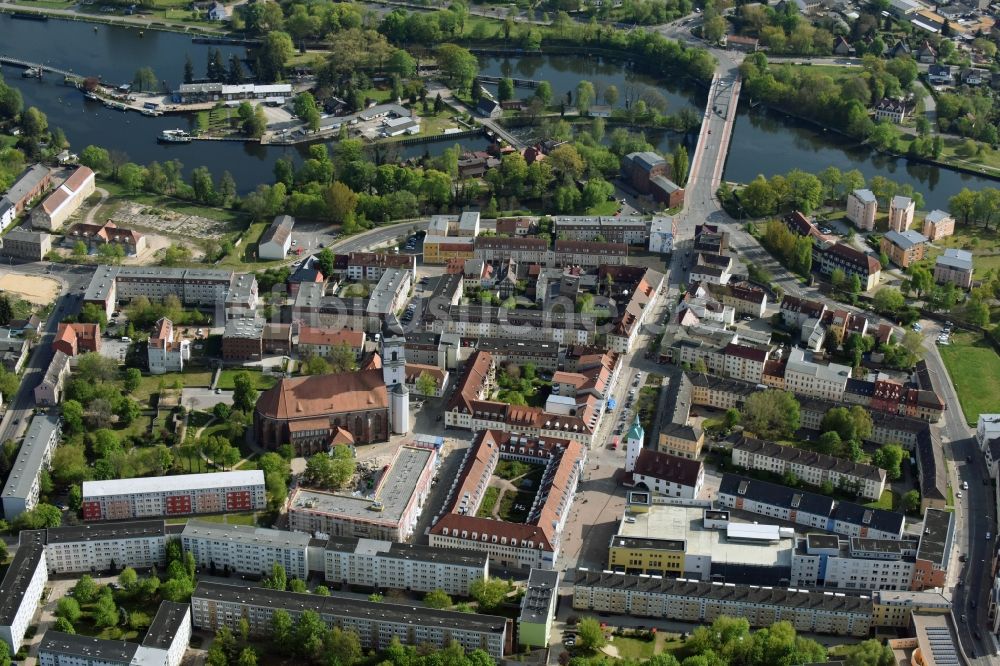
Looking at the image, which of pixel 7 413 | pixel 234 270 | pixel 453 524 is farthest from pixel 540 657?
pixel 234 270

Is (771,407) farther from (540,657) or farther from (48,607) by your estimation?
(48,607)

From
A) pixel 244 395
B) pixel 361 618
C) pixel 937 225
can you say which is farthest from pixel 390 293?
pixel 937 225

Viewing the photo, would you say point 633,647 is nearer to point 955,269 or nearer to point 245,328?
point 245,328

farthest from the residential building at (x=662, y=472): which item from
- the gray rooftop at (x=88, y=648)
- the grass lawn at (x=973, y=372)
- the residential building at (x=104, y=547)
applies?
the gray rooftop at (x=88, y=648)

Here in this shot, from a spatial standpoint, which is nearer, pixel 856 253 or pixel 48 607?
pixel 48 607

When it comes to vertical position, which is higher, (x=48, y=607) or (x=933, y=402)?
(x=933, y=402)

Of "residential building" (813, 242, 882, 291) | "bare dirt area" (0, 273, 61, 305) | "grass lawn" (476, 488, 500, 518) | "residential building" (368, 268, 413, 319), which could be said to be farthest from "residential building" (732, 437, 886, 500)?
"bare dirt area" (0, 273, 61, 305)

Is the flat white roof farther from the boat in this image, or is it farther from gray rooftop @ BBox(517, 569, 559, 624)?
the boat
